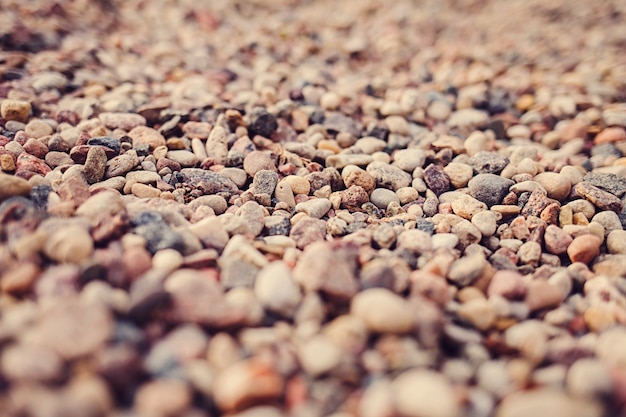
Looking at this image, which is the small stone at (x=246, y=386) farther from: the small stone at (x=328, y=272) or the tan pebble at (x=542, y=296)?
the tan pebble at (x=542, y=296)

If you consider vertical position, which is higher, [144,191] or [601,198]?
[144,191]

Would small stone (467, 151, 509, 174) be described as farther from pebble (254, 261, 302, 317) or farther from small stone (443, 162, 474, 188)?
pebble (254, 261, 302, 317)

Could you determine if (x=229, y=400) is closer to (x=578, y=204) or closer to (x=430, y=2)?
(x=578, y=204)

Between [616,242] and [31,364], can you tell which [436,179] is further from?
[31,364]

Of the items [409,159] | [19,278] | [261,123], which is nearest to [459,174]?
[409,159]

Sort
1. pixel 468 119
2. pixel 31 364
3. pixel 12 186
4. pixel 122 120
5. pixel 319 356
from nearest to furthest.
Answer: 1. pixel 31 364
2. pixel 319 356
3. pixel 12 186
4. pixel 122 120
5. pixel 468 119

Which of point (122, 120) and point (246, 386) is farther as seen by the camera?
point (122, 120)

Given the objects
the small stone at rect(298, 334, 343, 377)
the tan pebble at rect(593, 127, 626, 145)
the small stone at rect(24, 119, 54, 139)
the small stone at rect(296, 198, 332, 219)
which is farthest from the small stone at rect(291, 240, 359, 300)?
the tan pebble at rect(593, 127, 626, 145)

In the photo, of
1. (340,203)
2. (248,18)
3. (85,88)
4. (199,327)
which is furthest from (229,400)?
(248,18)

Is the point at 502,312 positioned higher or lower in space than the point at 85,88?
lower
